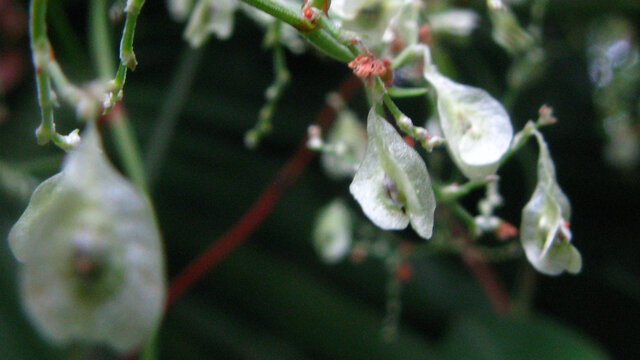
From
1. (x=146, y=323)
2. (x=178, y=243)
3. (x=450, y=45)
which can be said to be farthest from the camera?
(x=178, y=243)

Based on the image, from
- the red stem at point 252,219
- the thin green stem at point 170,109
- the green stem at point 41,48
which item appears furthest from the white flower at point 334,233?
the green stem at point 41,48

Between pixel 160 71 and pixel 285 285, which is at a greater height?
pixel 160 71

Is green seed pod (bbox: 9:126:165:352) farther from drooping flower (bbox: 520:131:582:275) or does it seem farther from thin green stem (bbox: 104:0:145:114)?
drooping flower (bbox: 520:131:582:275)

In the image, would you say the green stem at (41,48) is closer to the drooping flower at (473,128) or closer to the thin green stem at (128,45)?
the thin green stem at (128,45)

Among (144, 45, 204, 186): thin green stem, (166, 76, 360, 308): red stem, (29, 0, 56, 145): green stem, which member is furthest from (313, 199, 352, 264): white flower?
(29, 0, 56, 145): green stem

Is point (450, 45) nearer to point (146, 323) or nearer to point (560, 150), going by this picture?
point (560, 150)

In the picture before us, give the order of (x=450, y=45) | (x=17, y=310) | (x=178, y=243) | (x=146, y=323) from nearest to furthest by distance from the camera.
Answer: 1. (x=146, y=323)
2. (x=17, y=310)
3. (x=450, y=45)
4. (x=178, y=243)

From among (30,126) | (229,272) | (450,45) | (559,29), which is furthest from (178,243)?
(559,29)

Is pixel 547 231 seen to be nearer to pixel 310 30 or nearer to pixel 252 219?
pixel 310 30
